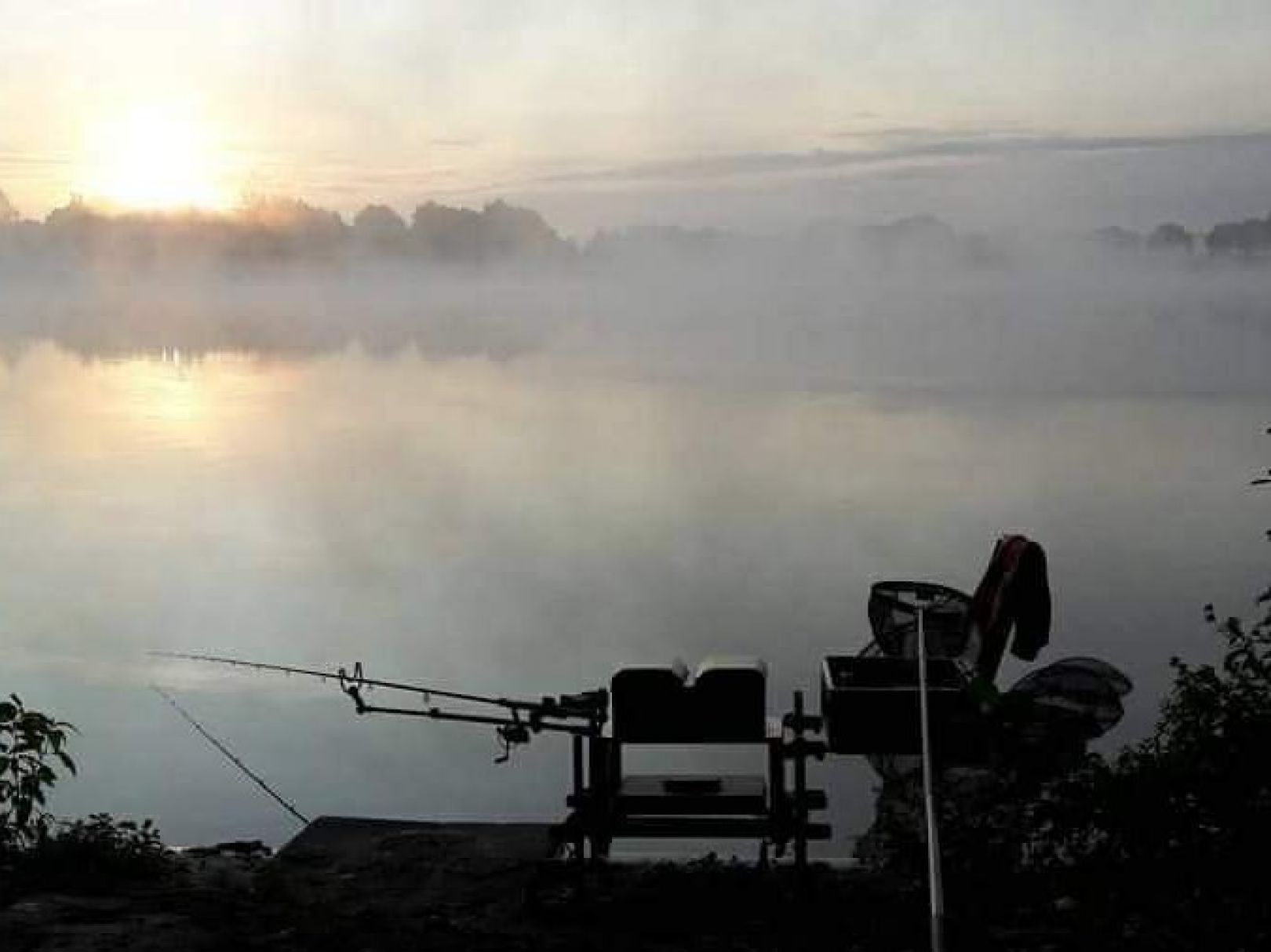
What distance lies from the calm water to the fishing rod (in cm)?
8

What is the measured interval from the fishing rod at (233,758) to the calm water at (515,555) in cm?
8

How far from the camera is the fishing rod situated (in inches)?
276

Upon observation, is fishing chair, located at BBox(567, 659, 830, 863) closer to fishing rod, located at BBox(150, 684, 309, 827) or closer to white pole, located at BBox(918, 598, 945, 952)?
white pole, located at BBox(918, 598, 945, 952)

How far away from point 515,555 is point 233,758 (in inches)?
256

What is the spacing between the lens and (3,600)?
40.5ft

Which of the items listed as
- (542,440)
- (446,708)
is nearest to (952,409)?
(542,440)

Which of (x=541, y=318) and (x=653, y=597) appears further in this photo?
(x=541, y=318)

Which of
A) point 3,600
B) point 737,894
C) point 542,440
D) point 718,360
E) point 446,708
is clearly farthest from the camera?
point 718,360

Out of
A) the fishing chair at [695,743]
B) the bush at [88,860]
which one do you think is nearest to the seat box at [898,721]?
the fishing chair at [695,743]

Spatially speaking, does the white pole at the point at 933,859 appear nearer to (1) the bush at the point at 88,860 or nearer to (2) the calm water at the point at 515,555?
(1) the bush at the point at 88,860

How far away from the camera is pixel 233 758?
708 cm

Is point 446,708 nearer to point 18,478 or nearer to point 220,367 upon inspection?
point 18,478

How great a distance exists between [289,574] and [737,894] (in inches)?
367

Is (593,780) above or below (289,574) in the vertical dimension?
below
